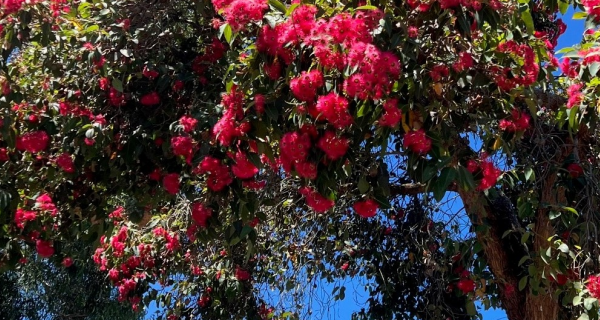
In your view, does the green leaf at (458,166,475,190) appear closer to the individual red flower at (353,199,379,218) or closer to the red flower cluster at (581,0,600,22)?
the individual red flower at (353,199,379,218)

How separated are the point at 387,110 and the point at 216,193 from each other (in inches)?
36.7

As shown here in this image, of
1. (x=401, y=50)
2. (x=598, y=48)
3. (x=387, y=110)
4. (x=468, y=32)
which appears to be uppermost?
(x=598, y=48)

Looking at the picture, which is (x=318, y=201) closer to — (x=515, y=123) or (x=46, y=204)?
(x=515, y=123)

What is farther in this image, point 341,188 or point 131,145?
point 341,188

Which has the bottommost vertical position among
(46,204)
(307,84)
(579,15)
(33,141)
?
(46,204)

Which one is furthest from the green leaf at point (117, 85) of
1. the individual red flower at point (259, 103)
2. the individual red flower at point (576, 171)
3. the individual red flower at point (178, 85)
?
the individual red flower at point (576, 171)

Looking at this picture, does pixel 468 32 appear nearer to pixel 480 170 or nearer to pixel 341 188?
pixel 480 170

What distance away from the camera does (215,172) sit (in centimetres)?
286

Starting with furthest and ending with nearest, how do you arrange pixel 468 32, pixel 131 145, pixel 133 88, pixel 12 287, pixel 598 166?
pixel 12 287, pixel 598 166, pixel 133 88, pixel 131 145, pixel 468 32

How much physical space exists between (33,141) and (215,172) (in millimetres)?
861

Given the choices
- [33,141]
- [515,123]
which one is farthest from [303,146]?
[33,141]

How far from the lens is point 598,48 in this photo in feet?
9.79

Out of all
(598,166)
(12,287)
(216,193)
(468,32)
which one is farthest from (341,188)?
(12,287)

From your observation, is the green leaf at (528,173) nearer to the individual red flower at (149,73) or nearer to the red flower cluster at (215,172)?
the red flower cluster at (215,172)
